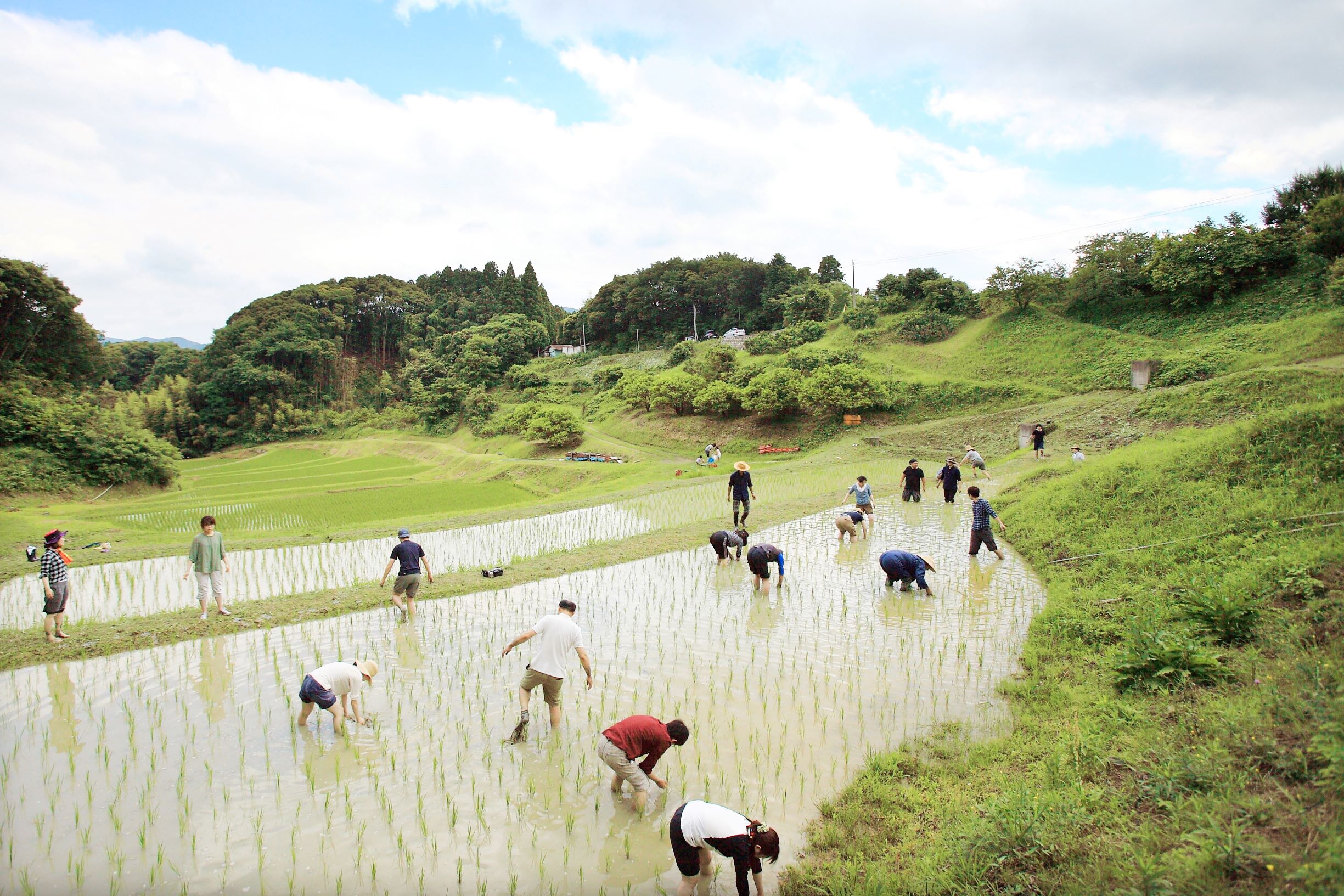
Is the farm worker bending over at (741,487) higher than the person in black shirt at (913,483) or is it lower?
higher

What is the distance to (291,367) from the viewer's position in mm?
69625

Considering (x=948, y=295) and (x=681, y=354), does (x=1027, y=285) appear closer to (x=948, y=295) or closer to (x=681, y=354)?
(x=948, y=295)

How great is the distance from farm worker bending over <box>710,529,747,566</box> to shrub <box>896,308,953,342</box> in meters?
32.8

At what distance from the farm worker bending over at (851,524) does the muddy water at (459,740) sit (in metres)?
3.18

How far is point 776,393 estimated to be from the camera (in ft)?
114

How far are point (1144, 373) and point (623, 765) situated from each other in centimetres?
3012

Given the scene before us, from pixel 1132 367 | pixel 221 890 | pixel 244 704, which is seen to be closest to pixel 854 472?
pixel 1132 367

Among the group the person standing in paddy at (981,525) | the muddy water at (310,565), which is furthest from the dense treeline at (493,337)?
the person standing in paddy at (981,525)

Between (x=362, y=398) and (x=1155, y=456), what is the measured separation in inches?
2988

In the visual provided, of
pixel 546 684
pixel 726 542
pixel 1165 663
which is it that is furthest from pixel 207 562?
pixel 1165 663

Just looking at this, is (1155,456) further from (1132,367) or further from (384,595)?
(1132,367)

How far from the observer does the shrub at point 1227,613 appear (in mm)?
6160

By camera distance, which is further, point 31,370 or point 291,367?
point 291,367

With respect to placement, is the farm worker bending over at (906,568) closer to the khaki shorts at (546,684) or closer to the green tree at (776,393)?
the khaki shorts at (546,684)
